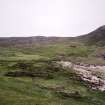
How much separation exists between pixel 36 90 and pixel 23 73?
1668cm

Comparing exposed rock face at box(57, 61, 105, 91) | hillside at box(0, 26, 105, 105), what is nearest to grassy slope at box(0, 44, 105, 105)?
hillside at box(0, 26, 105, 105)

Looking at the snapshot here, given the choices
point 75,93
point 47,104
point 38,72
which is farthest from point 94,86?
point 47,104

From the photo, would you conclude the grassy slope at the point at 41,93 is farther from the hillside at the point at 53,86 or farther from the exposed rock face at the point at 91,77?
the exposed rock face at the point at 91,77

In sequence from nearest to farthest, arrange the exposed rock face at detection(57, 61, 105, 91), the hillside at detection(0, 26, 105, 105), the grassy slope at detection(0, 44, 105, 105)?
the grassy slope at detection(0, 44, 105, 105) < the hillside at detection(0, 26, 105, 105) < the exposed rock face at detection(57, 61, 105, 91)

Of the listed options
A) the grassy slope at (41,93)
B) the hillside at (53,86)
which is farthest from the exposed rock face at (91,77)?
the grassy slope at (41,93)

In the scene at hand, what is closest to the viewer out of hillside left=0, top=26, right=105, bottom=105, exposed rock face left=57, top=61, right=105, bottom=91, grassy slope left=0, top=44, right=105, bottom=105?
grassy slope left=0, top=44, right=105, bottom=105

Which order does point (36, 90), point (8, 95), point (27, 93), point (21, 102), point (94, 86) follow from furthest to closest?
point (94, 86) < point (36, 90) < point (27, 93) < point (8, 95) < point (21, 102)

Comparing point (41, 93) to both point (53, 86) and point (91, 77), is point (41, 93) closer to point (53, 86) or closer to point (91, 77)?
point (53, 86)

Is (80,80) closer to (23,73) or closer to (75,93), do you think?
(75,93)

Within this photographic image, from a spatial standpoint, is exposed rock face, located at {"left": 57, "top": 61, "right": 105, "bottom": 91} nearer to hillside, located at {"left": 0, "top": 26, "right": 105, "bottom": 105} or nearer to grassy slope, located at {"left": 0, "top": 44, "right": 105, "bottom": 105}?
hillside, located at {"left": 0, "top": 26, "right": 105, "bottom": 105}

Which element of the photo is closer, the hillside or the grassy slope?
the grassy slope

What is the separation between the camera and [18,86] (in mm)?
50188

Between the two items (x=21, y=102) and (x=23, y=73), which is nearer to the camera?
(x=21, y=102)

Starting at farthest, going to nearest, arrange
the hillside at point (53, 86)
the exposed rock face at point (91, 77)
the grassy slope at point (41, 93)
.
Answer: the exposed rock face at point (91, 77) < the hillside at point (53, 86) < the grassy slope at point (41, 93)
